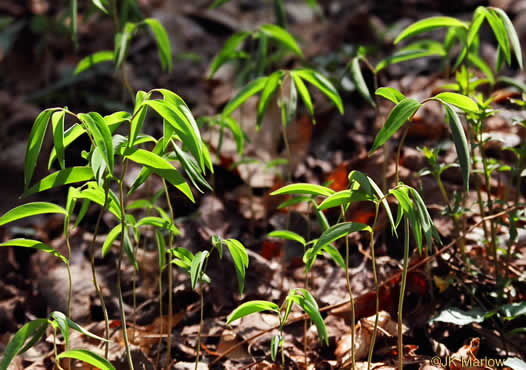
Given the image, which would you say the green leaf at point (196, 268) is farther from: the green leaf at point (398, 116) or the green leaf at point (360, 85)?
the green leaf at point (360, 85)

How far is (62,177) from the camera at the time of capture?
1.09m

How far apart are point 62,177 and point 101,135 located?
215mm

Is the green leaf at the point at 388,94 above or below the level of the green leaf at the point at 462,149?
above

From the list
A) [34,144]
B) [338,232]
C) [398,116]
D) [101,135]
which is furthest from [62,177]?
[398,116]

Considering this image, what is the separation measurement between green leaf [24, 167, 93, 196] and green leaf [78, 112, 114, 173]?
0.19 metres

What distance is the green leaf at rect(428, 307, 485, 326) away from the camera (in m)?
1.42

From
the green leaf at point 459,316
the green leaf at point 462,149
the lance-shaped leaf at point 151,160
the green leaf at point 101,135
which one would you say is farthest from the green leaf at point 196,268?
the green leaf at point 459,316

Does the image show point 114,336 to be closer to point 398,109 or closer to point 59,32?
point 398,109

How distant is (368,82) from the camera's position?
2.39 meters

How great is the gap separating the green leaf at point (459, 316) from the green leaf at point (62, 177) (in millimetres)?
1019

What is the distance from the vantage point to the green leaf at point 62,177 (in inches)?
42.4

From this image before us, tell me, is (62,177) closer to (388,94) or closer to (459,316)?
(388,94)

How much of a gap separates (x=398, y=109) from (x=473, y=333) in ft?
2.91

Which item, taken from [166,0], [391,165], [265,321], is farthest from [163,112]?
[166,0]
